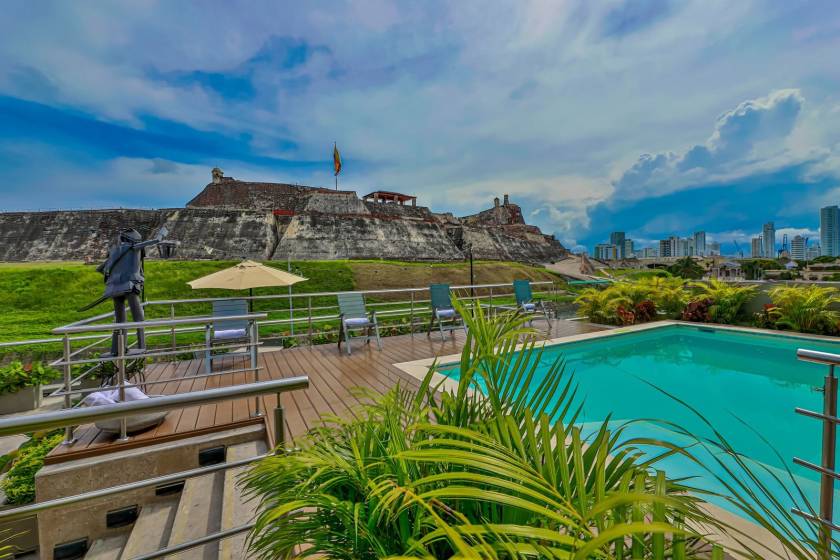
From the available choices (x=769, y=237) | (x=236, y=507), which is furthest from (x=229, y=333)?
(x=769, y=237)

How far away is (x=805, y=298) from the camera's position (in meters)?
6.28

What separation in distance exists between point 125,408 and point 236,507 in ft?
4.75

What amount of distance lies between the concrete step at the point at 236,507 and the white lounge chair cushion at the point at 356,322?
263 cm

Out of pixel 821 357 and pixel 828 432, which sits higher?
pixel 821 357

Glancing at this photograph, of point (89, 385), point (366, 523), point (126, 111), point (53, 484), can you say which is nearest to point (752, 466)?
point (366, 523)

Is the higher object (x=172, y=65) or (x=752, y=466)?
(x=172, y=65)

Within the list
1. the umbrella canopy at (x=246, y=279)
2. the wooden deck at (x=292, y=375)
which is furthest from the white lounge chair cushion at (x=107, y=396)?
the umbrella canopy at (x=246, y=279)

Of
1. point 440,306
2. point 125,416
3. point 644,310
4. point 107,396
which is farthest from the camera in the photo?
point 644,310

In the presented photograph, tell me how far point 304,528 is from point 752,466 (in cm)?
373

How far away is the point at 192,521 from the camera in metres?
2.17

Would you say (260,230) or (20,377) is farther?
(260,230)

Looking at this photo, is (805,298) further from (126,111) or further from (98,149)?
(98,149)

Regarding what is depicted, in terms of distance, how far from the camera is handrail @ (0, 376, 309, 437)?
3.19ft

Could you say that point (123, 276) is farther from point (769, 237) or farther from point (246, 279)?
point (769, 237)
